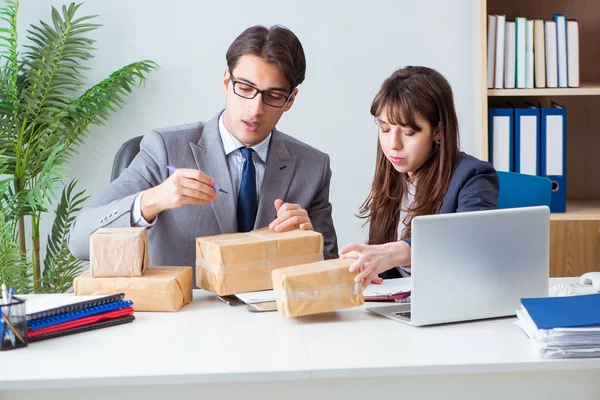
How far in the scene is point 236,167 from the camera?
7.36 feet

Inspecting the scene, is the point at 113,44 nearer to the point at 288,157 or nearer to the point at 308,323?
the point at 288,157

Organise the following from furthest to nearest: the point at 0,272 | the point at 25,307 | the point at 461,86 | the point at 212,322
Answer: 1. the point at 461,86
2. the point at 0,272
3. the point at 212,322
4. the point at 25,307

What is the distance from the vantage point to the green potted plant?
10.1 feet

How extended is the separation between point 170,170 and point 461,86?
169cm

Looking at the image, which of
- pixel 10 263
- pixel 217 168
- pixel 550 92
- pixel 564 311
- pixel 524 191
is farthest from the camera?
pixel 550 92

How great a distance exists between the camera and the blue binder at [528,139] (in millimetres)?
3082

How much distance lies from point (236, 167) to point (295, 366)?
101cm

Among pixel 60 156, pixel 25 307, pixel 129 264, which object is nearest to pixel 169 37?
pixel 60 156

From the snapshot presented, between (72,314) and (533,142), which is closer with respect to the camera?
(72,314)

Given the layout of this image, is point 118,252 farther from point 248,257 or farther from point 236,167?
point 236,167

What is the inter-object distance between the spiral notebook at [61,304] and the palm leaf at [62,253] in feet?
4.86

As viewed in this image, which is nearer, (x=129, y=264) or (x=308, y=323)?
(x=308, y=323)

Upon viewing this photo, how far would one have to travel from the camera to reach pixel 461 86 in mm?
3387

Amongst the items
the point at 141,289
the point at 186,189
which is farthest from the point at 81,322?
the point at 186,189
